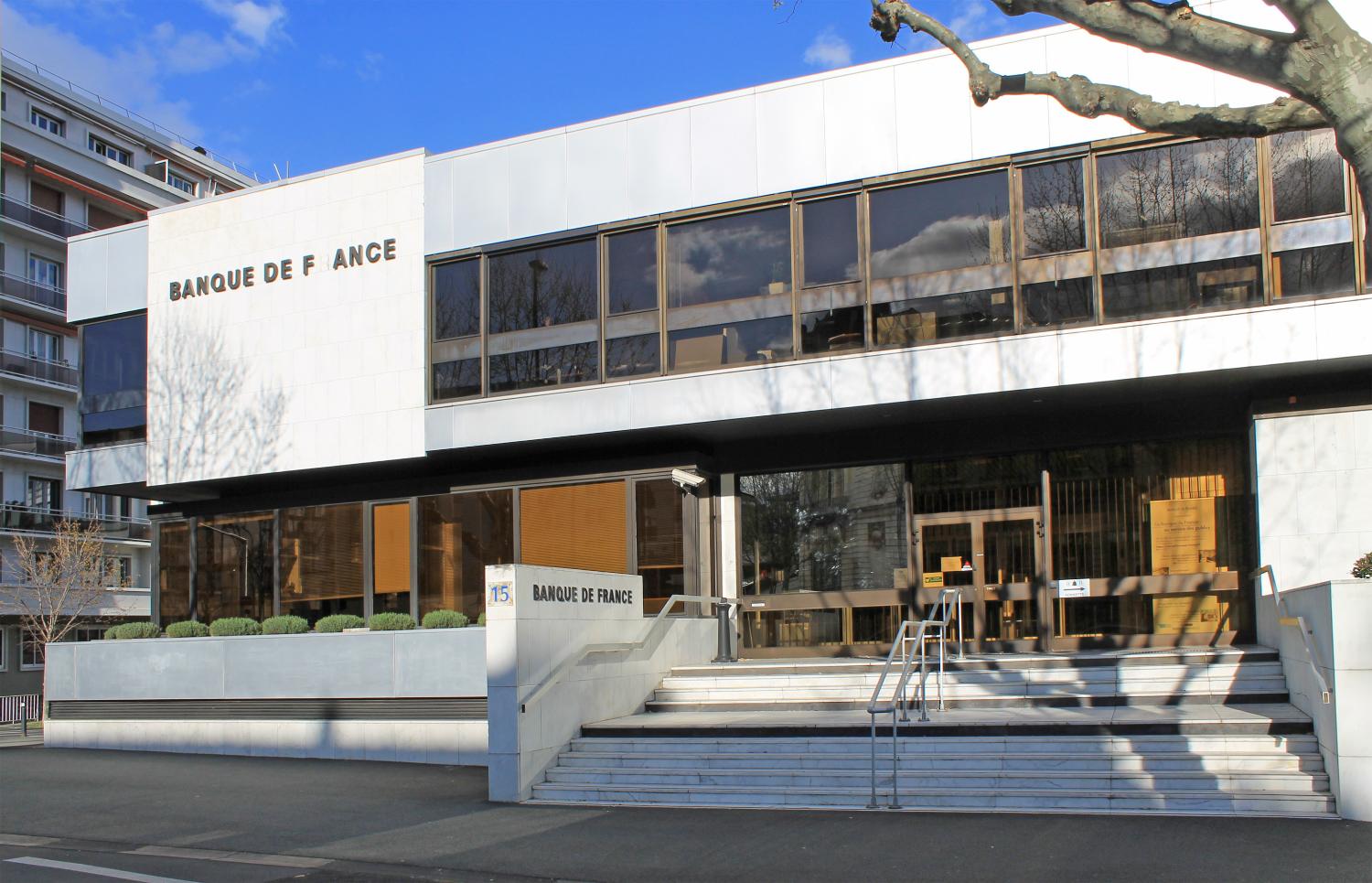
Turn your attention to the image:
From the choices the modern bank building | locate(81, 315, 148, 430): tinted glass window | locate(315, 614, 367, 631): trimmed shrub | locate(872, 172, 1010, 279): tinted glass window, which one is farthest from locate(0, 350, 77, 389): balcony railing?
locate(872, 172, 1010, 279): tinted glass window

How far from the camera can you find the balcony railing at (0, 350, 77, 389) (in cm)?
4550

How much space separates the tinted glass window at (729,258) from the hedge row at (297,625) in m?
5.53

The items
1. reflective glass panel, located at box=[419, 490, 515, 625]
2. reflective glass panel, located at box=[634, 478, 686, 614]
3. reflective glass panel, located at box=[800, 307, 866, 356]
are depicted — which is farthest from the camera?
reflective glass panel, located at box=[419, 490, 515, 625]

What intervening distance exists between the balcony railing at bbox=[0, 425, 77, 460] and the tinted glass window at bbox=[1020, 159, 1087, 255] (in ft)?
129

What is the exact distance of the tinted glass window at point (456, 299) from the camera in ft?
61.8

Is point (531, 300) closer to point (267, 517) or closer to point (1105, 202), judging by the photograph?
point (267, 517)

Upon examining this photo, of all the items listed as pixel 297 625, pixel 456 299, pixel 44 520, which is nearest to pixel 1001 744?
pixel 456 299

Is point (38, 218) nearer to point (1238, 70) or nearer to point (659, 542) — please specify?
point (659, 542)

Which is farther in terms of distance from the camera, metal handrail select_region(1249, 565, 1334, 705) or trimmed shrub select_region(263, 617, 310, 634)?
trimmed shrub select_region(263, 617, 310, 634)

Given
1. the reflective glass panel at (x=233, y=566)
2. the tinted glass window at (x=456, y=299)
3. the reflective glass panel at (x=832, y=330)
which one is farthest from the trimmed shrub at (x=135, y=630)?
the reflective glass panel at (x=832, y=330)

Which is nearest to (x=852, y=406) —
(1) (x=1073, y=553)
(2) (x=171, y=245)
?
(1) (x=1073, y=553)

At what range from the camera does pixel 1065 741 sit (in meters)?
11.4

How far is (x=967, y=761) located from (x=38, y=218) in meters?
45.6

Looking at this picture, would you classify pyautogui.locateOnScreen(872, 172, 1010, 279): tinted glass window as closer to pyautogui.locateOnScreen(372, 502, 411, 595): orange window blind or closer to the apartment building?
pyautogui.locateOnScreen(372, 502, 411, 595): orange window blind
